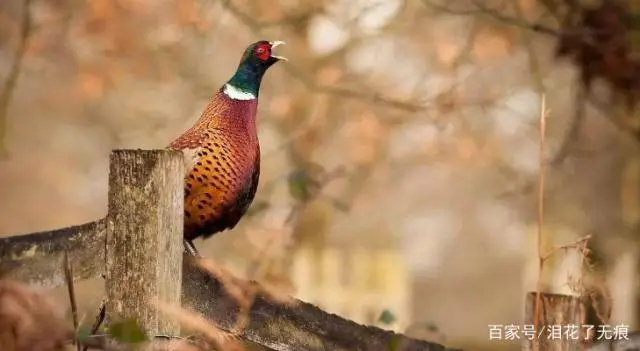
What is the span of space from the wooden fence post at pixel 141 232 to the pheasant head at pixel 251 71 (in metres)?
0.19

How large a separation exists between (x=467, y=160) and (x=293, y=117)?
Result: 652mm

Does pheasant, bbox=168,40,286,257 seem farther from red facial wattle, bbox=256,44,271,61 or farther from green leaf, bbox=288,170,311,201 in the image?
green leaf, bbox=288,170,311,201

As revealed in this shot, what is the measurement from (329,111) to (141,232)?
1.72m

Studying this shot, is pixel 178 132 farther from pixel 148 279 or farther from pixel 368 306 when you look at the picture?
pixel 148 279

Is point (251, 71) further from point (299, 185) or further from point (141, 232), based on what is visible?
point (299, 185)

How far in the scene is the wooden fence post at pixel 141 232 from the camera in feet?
2.29

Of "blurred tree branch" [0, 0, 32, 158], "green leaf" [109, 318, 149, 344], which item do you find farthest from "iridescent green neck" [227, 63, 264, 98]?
"blurred tree branch" [0, 0, 32, 158]

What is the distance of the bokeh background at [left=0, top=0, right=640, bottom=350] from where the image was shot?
80.4 inches

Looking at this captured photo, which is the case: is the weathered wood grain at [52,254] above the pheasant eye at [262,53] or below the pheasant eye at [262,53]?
below

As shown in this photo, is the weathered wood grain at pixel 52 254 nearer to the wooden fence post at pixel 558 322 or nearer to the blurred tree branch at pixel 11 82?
the wooden fence post at pixel 558 322

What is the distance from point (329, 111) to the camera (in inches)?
94.2

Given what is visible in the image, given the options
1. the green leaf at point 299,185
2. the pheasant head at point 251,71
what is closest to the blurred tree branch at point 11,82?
the green leaf at point 299,185

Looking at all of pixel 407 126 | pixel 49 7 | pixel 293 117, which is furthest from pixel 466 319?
pixel 49 7

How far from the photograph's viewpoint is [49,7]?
2.03m
